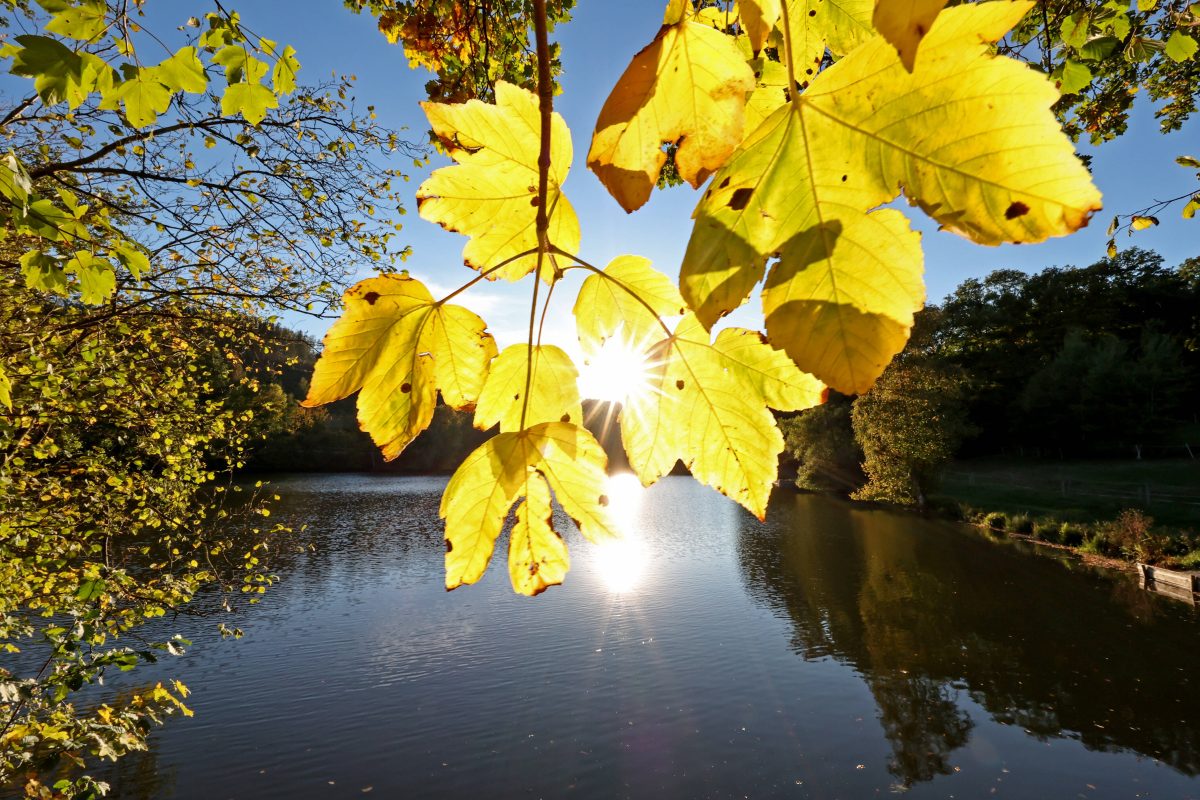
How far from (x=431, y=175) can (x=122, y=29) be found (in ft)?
4.11

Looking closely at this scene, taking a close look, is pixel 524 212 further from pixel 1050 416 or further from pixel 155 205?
pixel 1050 416

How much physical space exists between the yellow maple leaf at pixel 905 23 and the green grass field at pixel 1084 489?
1706 cm

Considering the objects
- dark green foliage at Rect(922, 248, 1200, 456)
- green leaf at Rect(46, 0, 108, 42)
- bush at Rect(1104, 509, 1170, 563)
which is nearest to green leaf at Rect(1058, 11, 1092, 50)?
green leaf at Rect(46, 0, 108, 42)

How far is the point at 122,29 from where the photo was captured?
1152mm

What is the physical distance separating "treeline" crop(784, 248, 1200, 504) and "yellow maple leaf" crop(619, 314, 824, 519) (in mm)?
17303

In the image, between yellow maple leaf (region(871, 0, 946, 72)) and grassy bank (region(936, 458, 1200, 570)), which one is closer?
yellow maple leaf (region(871, 0, 946, 72))

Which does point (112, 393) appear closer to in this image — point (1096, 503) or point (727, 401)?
point (727, 401)

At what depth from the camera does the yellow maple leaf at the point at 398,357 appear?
350 millimetres

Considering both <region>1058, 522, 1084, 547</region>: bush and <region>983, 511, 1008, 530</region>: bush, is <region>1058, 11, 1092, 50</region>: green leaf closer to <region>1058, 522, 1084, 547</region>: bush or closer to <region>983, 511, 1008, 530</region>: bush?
<region>1058, 522, 1084, 547</region>: bush

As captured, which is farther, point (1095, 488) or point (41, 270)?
point (1095, 488)

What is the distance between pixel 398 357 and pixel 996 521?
18.5 m

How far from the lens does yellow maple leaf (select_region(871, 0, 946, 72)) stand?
0.19m

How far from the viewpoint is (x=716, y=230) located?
25cm

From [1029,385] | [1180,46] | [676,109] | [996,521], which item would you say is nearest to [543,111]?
[676,109]
